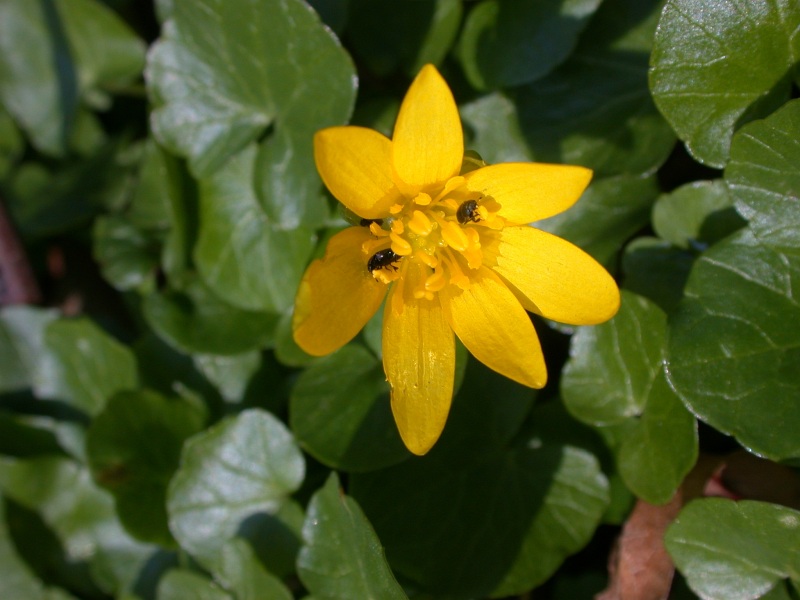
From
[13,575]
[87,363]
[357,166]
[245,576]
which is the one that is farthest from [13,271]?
[357,166]

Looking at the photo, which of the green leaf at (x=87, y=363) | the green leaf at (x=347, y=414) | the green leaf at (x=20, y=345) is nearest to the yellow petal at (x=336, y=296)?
the green leaf at (x=347, y=414)

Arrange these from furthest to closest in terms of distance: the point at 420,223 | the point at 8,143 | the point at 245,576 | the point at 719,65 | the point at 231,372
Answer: the point at 8,143 < the point at 231,372 < the point at 245,576 < the point at 719,65 < the point at 420,223

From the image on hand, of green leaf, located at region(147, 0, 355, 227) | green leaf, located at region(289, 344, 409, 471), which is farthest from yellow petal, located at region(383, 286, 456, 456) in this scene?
green leaf, located at region(147, 0, 355, 227)

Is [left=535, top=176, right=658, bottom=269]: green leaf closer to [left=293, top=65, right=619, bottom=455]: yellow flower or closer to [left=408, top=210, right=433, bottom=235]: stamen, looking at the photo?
[left=293, top=65, right=619, bottom=455]: yellow flower

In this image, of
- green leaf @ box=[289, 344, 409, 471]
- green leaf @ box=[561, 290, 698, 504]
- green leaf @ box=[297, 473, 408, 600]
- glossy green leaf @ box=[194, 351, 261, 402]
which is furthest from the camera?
glossy green leaf @ box=[194, 351, 261, 402]

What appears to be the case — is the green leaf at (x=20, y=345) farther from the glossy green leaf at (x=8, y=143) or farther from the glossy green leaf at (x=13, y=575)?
the glossy green leaf at (x=8, y=143)

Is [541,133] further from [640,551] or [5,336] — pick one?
[5,336]

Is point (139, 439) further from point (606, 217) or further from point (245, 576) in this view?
point (606, 217)
